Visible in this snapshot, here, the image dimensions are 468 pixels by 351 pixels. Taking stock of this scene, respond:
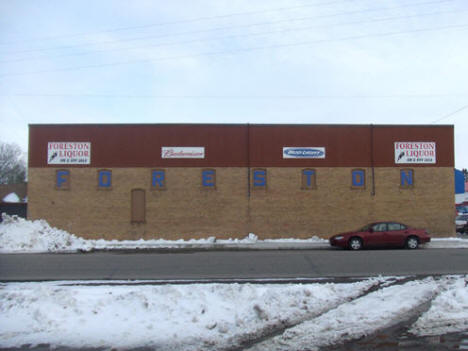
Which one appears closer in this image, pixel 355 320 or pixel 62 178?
pixel 355 320

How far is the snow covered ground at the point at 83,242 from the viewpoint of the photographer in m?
21.6

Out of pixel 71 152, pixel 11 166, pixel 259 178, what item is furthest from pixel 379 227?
pixel 11 166

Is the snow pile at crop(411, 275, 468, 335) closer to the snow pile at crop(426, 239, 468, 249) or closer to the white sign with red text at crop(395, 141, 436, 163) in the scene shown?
the snow pile at crop(426, 239, 468, 249)

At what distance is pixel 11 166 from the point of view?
234 feet

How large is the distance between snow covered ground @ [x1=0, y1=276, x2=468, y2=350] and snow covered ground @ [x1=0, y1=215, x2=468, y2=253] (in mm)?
14140

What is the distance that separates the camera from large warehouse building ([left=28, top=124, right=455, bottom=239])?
2623 cm

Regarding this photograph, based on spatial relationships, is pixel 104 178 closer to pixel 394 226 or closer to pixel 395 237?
pixel 394 226

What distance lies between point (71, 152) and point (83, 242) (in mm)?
5423

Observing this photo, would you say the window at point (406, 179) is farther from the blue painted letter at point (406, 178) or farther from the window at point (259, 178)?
the window at point (259, 178)

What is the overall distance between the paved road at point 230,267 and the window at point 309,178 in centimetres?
950

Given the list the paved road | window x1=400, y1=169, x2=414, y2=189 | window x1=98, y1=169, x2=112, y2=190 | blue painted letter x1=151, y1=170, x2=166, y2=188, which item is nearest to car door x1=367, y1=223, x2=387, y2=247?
the paved road

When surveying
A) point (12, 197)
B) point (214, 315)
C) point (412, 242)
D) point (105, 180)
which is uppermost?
point (105, 180)

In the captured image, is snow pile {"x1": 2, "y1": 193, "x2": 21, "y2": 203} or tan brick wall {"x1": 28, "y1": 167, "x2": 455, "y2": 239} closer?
tan brick wall {"x1": 28, "y1": 167, "x2": 455, "y2": 239}

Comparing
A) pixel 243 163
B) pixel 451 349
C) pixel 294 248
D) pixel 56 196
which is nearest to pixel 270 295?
pixel 451 349
